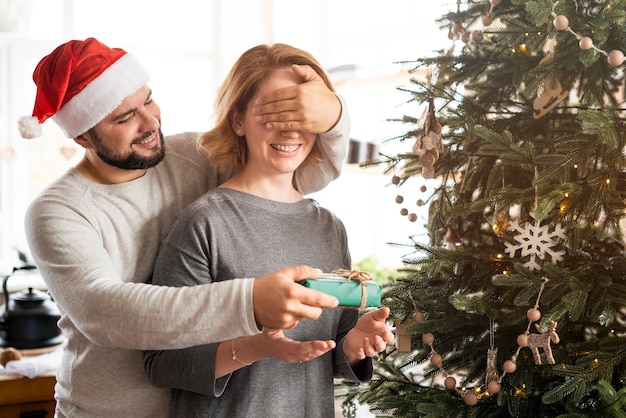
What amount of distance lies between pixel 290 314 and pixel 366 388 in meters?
0.92

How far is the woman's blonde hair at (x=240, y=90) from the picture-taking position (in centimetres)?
146

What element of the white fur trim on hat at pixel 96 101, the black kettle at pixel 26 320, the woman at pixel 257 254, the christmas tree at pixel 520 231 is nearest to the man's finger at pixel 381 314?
the woman at pixel 257 254

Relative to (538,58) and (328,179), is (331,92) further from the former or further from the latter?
(538,58)

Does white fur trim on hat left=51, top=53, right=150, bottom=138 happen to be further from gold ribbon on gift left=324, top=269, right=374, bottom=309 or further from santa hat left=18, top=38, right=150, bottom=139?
gold ribbon on gift left=324, top=269, right=374, bottom=309

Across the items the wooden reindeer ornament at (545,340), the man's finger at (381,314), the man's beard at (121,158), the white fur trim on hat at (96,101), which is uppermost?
the white fur trim on hat at (96,101)

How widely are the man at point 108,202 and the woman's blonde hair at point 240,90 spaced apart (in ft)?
0.18

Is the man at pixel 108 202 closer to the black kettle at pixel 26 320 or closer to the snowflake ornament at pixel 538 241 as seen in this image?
the snowflake ornament at pixel 538 241

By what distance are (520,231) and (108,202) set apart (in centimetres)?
89

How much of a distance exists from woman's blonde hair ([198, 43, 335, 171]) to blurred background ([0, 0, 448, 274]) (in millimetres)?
2426

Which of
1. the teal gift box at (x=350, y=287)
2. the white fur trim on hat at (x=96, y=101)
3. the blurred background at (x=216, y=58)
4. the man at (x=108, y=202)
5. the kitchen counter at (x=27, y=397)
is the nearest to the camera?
the teal gift box at (x=350, y=287)

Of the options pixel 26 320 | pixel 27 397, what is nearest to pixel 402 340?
pixel 27 397

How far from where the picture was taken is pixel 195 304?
3.81 feet

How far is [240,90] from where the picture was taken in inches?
57.4

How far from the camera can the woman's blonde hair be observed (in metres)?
1.46
